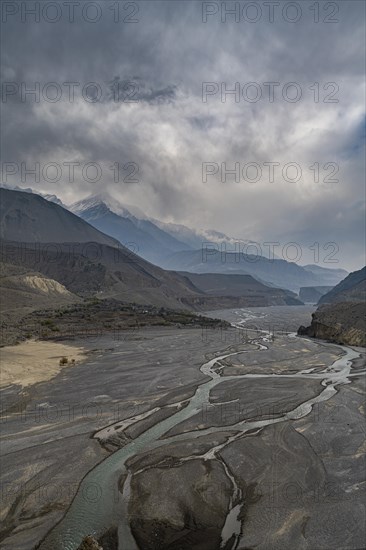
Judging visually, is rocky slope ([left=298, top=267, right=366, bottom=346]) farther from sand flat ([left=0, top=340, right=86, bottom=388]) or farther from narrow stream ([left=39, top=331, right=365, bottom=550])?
sand flat ([left=0, top=340, right=86, bottom=388])

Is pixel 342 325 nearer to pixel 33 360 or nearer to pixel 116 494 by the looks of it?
pixel 33 360

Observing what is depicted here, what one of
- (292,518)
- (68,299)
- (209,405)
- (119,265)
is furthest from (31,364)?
(119,265)

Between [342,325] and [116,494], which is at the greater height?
[342,325]

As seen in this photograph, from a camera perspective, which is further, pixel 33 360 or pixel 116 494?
pixel 33 360

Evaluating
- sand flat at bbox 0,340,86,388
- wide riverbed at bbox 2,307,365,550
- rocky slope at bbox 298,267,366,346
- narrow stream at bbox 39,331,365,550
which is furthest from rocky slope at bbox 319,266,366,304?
narrow stream at bbox 39,331,365,550

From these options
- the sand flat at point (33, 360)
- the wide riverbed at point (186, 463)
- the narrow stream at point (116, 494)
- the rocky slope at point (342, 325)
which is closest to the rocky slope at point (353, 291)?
the rocky slope at point (342, 325)

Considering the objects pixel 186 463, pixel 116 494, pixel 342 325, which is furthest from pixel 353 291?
pixel 116 494

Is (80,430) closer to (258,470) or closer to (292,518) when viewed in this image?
(258,470)
